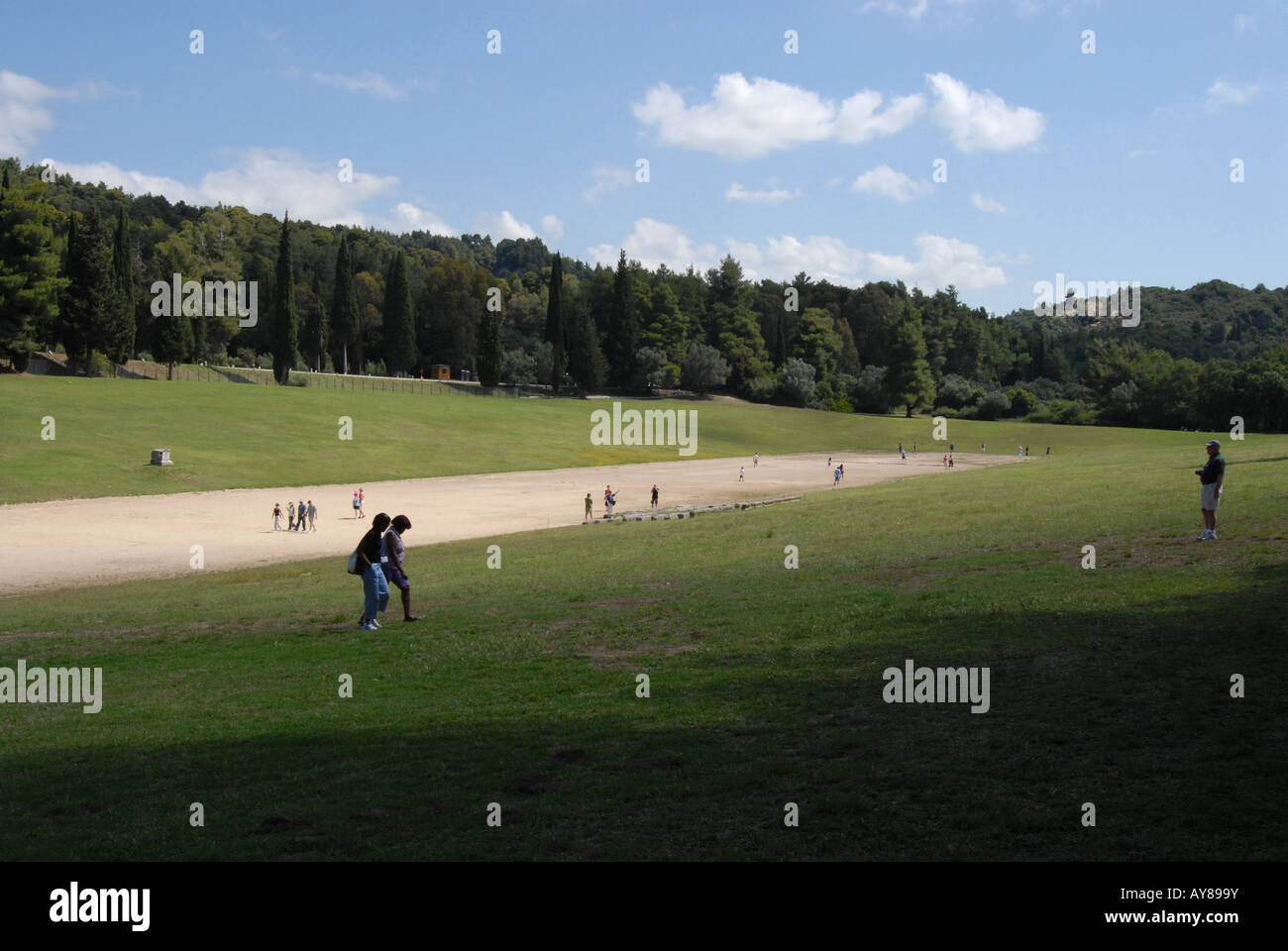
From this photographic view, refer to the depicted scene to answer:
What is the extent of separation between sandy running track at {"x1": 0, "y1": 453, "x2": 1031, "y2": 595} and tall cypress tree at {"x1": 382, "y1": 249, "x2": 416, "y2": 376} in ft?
198

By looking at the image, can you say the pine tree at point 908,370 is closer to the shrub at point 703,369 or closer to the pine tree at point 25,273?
the shrub at point 703,369

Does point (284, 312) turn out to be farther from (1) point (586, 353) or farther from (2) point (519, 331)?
(2) point (519, 331)

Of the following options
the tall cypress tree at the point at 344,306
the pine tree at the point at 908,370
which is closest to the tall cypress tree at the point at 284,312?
the tall cypress tree at the point at 344,306

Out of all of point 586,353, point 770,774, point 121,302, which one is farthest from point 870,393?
point 770,774

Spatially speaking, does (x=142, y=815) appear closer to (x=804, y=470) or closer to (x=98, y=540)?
(x=98, y=540)

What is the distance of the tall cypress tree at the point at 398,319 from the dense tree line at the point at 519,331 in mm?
285

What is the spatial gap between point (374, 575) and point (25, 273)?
286ft

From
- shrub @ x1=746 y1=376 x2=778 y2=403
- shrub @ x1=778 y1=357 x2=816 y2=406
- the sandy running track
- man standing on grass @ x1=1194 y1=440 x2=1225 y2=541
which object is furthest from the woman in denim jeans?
shrub @ x1=746 y1=376 x2=778 y2=403

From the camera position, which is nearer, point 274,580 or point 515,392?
point 274,580

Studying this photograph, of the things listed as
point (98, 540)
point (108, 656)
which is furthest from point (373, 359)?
point (108, 656)
